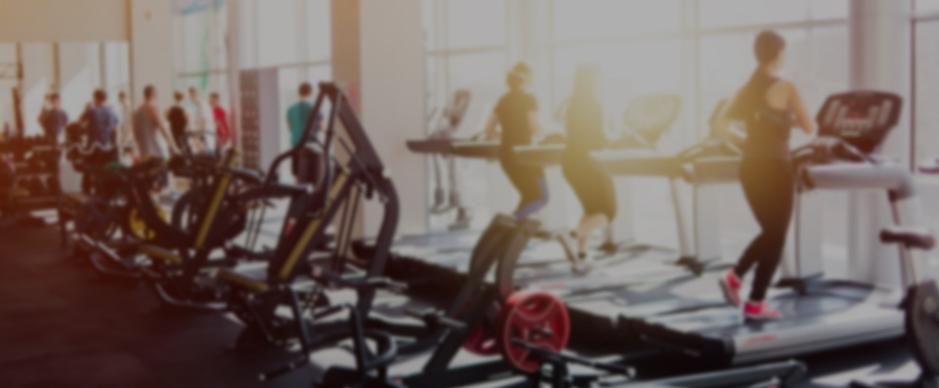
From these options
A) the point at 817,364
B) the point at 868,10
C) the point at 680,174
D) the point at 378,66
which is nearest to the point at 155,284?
the point at 378,66

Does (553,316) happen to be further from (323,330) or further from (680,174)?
(680,174)

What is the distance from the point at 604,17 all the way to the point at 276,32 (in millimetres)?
7708

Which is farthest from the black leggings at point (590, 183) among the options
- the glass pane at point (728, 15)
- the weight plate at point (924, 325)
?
the weight plate at point (924, 325)

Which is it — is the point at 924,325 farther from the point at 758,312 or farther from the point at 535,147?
the point at 535,147

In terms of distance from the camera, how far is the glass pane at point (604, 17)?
→ 966 centimetres

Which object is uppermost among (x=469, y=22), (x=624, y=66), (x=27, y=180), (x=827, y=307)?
(x=469, y=22)

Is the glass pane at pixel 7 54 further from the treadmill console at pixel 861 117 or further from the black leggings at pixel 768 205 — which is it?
the black leggings at pixel 768 205

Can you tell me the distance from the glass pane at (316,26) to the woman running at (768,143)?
418 inches

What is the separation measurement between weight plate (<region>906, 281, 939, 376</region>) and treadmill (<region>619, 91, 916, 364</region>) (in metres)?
0.69

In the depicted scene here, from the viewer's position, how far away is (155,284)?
7.42 m

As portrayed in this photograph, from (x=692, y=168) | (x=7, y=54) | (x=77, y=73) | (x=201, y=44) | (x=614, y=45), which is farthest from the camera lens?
(x=7, y=54)

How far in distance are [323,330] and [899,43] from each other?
3752 mm

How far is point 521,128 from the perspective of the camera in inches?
303

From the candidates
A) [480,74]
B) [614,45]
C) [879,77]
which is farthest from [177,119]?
[879,77]
